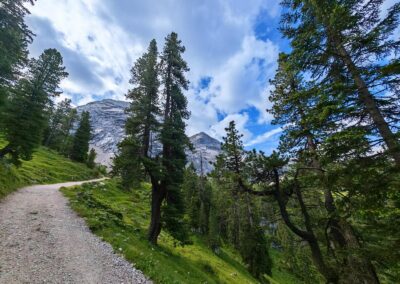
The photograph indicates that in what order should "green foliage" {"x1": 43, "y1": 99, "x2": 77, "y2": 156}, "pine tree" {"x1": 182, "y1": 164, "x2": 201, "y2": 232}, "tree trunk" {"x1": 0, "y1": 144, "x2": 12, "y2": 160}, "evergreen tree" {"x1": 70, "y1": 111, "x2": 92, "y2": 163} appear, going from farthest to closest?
"green foliage" {"x1": 43, "y1": 99, "x2": 77, "y2": 156} < "evergreen tree" {"x1": 70, "y1": 111, "x2": 92, "y2": 163} < "pine tree" {"x1": 182, "y1": 164, "x2": 201, "y2": 232} < "tree trunk" {"x1": 0, "y1": 144, "x2": 12, "y2": 160}

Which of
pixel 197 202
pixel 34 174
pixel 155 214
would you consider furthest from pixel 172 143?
pixel 197 202

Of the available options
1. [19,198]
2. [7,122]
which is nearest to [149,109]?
[19,198]

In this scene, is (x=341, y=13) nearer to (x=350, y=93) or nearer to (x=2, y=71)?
(x=350, y=93)

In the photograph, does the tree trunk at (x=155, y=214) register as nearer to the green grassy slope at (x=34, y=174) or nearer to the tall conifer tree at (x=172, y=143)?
the tall conifer tree at (x=172, y=143)

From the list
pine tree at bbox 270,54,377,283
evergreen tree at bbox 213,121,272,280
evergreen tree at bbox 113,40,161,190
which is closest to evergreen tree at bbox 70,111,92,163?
evergreen tree at bbox 213,121,272,280

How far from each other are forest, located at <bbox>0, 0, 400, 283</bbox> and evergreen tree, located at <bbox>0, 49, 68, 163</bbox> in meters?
0.14

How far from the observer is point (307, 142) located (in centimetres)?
1223

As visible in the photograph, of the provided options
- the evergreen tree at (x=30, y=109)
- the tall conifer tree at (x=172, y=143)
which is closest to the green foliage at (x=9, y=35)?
the evergreen tree at (x=30, y=109)

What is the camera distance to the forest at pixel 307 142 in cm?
737

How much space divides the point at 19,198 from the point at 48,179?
65.7 feet

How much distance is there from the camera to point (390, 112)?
7688mm

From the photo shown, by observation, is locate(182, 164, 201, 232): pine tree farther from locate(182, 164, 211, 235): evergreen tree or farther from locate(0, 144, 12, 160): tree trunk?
locate(0, 144, 12, 160): tree trunk

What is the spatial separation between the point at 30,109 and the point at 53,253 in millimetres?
22351

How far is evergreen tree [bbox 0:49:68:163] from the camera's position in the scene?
23.9 m
